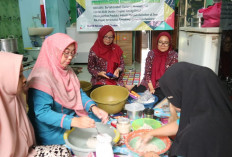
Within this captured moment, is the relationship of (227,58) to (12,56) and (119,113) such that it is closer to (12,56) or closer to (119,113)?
(119,113)

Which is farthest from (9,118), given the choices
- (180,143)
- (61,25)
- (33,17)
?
(61,25)

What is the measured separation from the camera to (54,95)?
1346mm

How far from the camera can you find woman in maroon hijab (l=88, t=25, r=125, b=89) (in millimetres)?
2547

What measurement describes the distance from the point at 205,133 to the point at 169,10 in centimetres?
412

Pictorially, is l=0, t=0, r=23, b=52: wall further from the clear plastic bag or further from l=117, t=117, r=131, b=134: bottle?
l=117, t=117, r=131, b=134: bottle

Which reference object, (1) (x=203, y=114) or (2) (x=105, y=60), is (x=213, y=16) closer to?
(1) (x=203, y=114)

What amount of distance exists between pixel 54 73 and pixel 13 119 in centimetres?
42

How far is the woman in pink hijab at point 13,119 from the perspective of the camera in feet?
3.26

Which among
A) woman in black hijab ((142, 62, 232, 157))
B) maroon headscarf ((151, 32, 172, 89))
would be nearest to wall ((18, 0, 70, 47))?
maroon headscarf ((151, 32, 172, 89))

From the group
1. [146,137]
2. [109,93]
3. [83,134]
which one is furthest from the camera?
[109,93]

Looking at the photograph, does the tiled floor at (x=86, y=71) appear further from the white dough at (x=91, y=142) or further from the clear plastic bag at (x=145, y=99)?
the white dough at (x=91, y=142)

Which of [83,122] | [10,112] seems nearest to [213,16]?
[83,122]

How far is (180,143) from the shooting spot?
3.16ft

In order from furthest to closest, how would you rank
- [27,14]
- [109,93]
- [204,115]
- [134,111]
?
[27,14] < [109,93] < [134,111] < [204,115]
